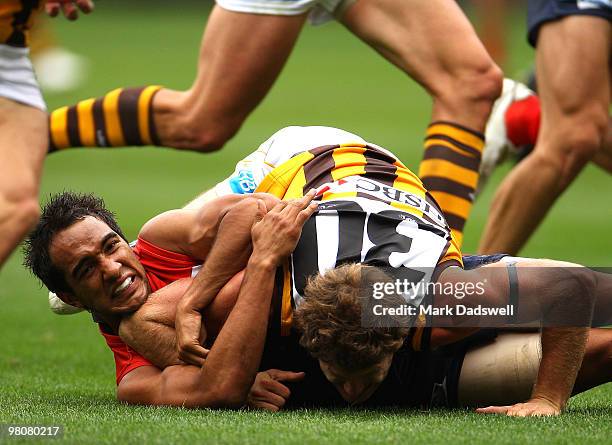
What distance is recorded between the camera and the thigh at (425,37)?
5.01m

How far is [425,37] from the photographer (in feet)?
16.5

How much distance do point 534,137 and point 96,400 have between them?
3.60 m

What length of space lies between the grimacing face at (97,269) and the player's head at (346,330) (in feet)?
2.11

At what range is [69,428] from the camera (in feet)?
11.1

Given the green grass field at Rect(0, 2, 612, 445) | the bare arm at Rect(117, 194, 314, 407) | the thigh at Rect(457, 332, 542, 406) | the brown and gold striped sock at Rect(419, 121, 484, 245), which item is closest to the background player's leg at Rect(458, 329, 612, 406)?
the thigh at Rect(457, 332, 542, 406)

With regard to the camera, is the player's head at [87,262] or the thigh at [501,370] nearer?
the thigh at [501,370]

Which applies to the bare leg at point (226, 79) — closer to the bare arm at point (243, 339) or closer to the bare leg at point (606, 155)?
the bare arm at point (243, 339)

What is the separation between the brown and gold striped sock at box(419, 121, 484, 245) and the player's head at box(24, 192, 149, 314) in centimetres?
143

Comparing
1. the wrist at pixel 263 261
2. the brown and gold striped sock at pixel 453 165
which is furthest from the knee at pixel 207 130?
the wrist at pixel 263 261

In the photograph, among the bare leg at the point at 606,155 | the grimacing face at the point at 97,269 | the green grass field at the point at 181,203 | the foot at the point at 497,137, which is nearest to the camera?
the green grass field at the point at 181,203

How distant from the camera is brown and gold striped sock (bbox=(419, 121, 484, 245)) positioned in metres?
5.04

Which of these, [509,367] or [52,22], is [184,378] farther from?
[52,22]

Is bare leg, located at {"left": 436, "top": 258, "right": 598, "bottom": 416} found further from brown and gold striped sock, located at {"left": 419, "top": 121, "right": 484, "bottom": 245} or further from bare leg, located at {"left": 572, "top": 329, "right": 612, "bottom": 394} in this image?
brown and gold striped sock, located at {"left": 419, "top": 121, "right": 484, "bottom": 245}

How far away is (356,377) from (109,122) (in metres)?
2.18
